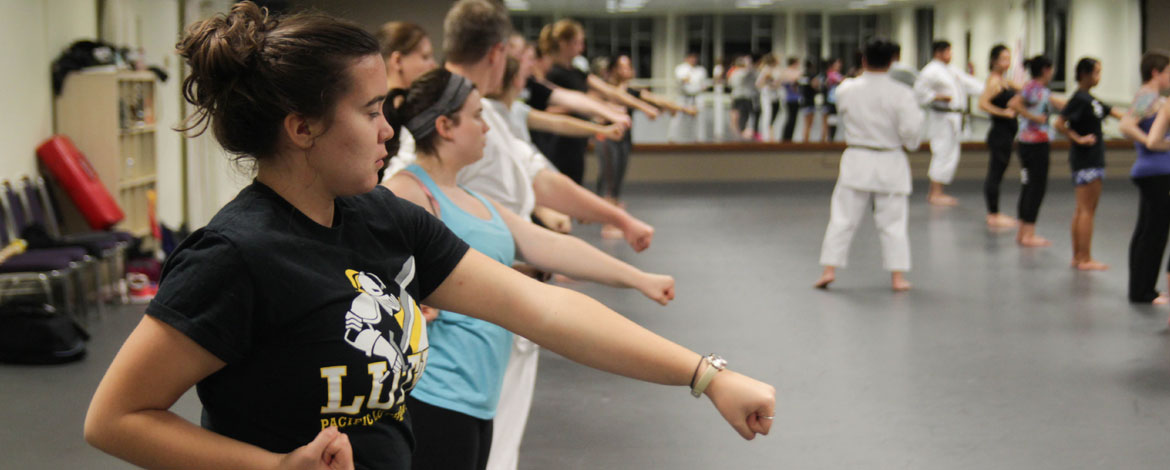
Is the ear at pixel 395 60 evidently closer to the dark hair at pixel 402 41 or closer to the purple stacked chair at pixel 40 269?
the dark hair at pixel 402 41

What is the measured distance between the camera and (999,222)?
9.98m

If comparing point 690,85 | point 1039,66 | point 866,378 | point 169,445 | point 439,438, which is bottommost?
point 866,378

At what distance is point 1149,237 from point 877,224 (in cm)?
151

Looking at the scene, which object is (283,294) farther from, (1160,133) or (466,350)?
(1160,133)

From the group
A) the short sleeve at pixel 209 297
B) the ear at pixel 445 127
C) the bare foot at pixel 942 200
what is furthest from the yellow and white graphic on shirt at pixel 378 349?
the bare foot at pixel 942 200

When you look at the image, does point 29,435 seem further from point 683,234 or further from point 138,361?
point 683,234

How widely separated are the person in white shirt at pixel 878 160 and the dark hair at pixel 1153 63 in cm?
137

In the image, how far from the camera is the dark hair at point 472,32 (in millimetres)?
3131

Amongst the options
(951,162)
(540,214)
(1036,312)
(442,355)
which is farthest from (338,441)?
(951,162)

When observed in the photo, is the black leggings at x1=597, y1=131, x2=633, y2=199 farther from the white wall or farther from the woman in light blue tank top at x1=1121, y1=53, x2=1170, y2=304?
the woman in light blue tank top at x1=1121, y1=53, x2=1170, y2=304

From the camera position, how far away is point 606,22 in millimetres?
27422

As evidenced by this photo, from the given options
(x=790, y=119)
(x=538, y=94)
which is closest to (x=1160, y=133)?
(x=538, y=94)

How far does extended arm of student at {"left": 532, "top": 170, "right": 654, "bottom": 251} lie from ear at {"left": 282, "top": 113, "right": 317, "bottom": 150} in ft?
4.83

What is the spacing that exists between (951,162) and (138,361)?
1147 centimetres
